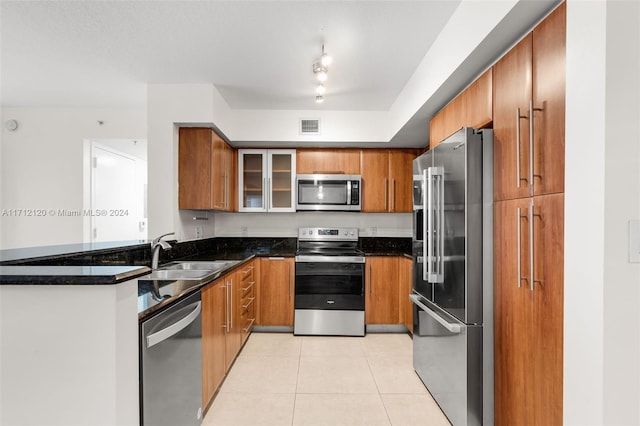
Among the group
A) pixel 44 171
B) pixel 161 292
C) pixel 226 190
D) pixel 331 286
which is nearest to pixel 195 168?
pixel 226 190

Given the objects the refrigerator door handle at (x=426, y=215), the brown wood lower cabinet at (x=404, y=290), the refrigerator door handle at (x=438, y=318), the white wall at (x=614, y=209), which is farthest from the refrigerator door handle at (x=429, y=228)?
the brown wood lower cabinet at (x=404, y=290)

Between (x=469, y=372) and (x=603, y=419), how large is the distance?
0.79m

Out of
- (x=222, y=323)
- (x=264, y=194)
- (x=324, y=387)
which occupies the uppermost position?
(x=264, y=194)

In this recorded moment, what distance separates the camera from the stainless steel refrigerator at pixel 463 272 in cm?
180

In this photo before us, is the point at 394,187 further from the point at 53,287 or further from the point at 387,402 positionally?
the point at 53,287

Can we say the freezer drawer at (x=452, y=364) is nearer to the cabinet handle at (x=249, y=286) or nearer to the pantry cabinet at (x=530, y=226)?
the pantry cabinet at (x=530, y=226)

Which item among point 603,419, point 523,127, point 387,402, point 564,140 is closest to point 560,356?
point 603,419

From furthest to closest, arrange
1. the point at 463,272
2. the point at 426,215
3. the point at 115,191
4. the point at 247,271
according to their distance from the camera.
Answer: the point at 115,191 < the point at 247,271 < the point at 426,215 < the point at 463,272

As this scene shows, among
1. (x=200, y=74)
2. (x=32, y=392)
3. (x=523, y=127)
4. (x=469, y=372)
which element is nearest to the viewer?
(x=32, y=392)

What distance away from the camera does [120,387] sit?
1.05 meters

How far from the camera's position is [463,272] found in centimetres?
185

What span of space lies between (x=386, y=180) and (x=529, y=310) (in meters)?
2.68

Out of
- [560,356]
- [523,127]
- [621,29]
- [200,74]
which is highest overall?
[200,74]

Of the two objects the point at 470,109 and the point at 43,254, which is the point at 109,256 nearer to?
the point at 43,254
